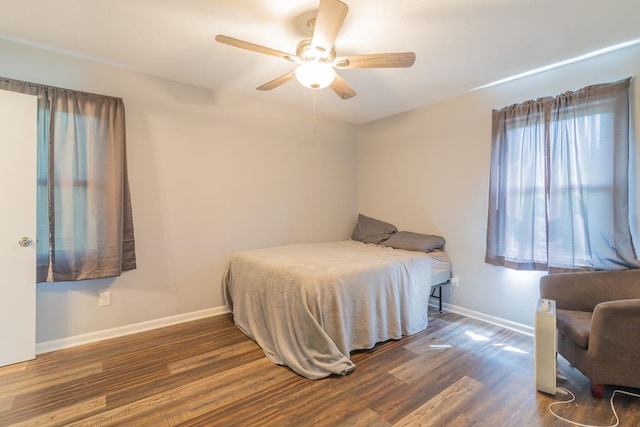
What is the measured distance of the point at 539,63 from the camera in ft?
8.64

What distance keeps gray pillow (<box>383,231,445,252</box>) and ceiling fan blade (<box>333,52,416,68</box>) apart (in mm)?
1974

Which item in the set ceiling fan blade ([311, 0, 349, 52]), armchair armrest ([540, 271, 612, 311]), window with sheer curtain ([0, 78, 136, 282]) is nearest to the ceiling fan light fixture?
ceiling fan blade ([311, 0, 349, 52])

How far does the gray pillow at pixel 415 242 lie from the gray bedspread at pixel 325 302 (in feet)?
0.67

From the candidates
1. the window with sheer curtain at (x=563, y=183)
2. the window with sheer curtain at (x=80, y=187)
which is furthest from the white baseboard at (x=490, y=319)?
the window with sheer curtain at (x=80, y=187)

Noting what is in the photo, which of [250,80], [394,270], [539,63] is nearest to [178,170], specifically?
[250,80]

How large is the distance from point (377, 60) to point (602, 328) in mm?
2137

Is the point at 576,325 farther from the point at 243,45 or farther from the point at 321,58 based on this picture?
the point at 243,45

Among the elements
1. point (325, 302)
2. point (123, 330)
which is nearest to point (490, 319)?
point (325, 302)

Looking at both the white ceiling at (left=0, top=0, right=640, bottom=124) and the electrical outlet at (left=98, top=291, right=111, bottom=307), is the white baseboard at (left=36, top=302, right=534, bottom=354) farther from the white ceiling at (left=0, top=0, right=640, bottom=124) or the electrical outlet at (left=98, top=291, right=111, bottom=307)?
the white ceiling at (left=0, top=0, right=640, bottom=124)

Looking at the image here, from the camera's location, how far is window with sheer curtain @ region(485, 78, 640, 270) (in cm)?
232

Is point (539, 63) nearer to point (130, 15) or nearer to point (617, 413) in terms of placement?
point (617, 413)

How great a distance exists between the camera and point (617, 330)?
1.77m

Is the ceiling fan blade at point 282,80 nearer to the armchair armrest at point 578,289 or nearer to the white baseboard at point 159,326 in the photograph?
the white baseboard at point 159,326

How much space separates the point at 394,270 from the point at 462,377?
0.93 metres
